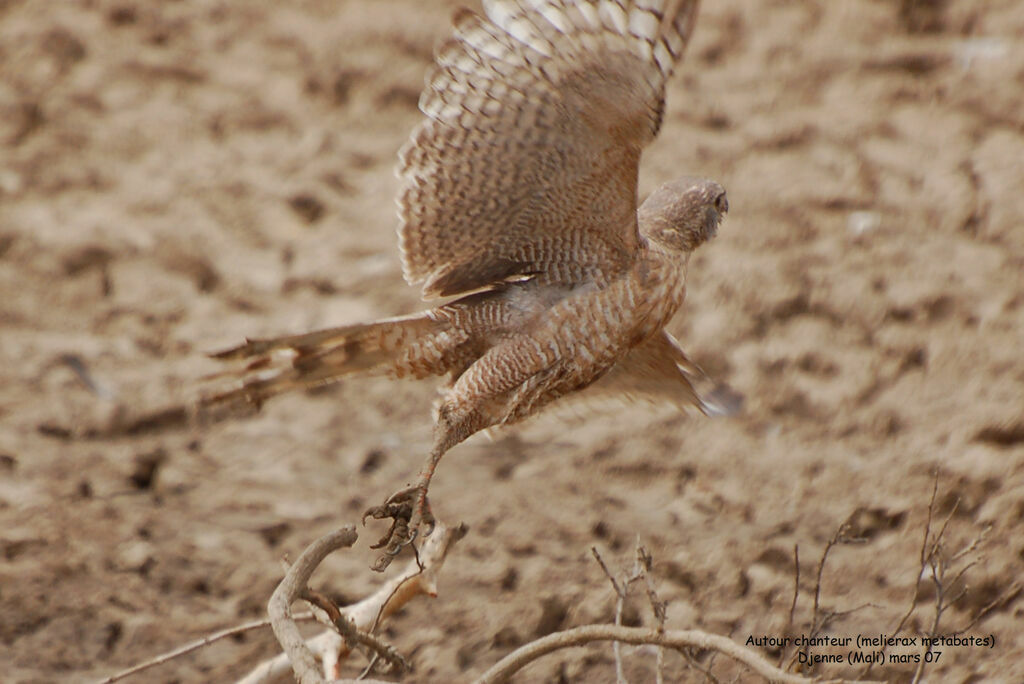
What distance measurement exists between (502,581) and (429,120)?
200cm

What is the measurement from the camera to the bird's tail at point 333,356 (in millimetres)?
3742

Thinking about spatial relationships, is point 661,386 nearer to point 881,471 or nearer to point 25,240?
point 881,471

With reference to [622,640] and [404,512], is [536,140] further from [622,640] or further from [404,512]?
[622,640]

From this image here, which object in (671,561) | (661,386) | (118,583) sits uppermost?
(661,386)

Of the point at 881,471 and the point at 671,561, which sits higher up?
the point at 881,471

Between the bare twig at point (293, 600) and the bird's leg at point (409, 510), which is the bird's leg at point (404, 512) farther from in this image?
the bare twig at point (293, 600)

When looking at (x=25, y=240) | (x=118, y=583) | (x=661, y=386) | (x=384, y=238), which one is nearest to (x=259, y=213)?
(x=384, y=238)

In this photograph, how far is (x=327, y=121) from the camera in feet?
23.8

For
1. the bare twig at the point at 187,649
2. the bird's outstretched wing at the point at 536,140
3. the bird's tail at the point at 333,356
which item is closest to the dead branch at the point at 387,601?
the bare twig at the point at 187,649

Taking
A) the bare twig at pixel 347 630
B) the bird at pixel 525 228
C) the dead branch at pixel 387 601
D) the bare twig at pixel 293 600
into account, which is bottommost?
the dead branch at pixel 387 601

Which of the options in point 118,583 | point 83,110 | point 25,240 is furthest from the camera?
point 83,110

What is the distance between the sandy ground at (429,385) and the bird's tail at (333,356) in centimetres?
125

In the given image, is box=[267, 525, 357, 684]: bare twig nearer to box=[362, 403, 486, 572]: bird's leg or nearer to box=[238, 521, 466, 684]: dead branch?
box=[362, 403, 486, 572]: bird's leg

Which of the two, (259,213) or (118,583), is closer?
(118,583)
